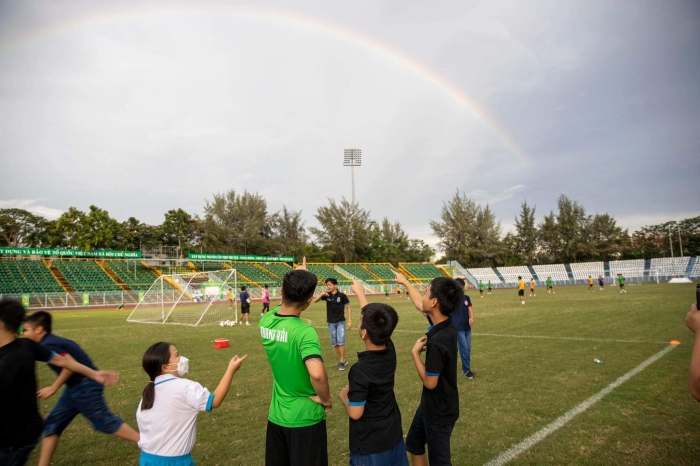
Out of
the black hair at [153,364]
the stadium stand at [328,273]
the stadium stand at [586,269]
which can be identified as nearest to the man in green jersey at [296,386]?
the black hair at [153,364]

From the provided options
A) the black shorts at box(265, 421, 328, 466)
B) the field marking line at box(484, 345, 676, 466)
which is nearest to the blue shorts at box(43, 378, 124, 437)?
the black shorts at box(265, 421, 328, 466)

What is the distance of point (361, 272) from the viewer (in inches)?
2411

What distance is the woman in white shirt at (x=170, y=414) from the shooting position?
2.94m

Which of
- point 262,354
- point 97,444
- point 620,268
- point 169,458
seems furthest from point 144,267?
point 620,268

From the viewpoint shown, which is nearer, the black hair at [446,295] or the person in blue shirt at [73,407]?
the black hair at [446,295]

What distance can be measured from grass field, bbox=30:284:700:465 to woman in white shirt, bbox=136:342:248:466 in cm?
215

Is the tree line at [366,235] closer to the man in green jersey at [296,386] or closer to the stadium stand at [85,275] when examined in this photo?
the stadium stand at [85,275]

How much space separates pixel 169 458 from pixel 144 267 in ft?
168

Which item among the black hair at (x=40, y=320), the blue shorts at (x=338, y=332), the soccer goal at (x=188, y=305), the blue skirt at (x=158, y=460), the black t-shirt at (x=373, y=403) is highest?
the black hair at (x=40, y=320)

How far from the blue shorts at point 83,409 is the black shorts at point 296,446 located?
255cm

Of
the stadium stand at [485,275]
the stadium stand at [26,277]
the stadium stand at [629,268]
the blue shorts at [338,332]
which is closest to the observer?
the blue shorts at [338,332]

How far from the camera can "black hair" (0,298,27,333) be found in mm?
3265

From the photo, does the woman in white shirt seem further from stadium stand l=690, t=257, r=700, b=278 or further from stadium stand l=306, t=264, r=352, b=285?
stadium stand l=690, t=257, r=700, b=278

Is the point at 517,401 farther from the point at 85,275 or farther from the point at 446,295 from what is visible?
the point at 85,275
